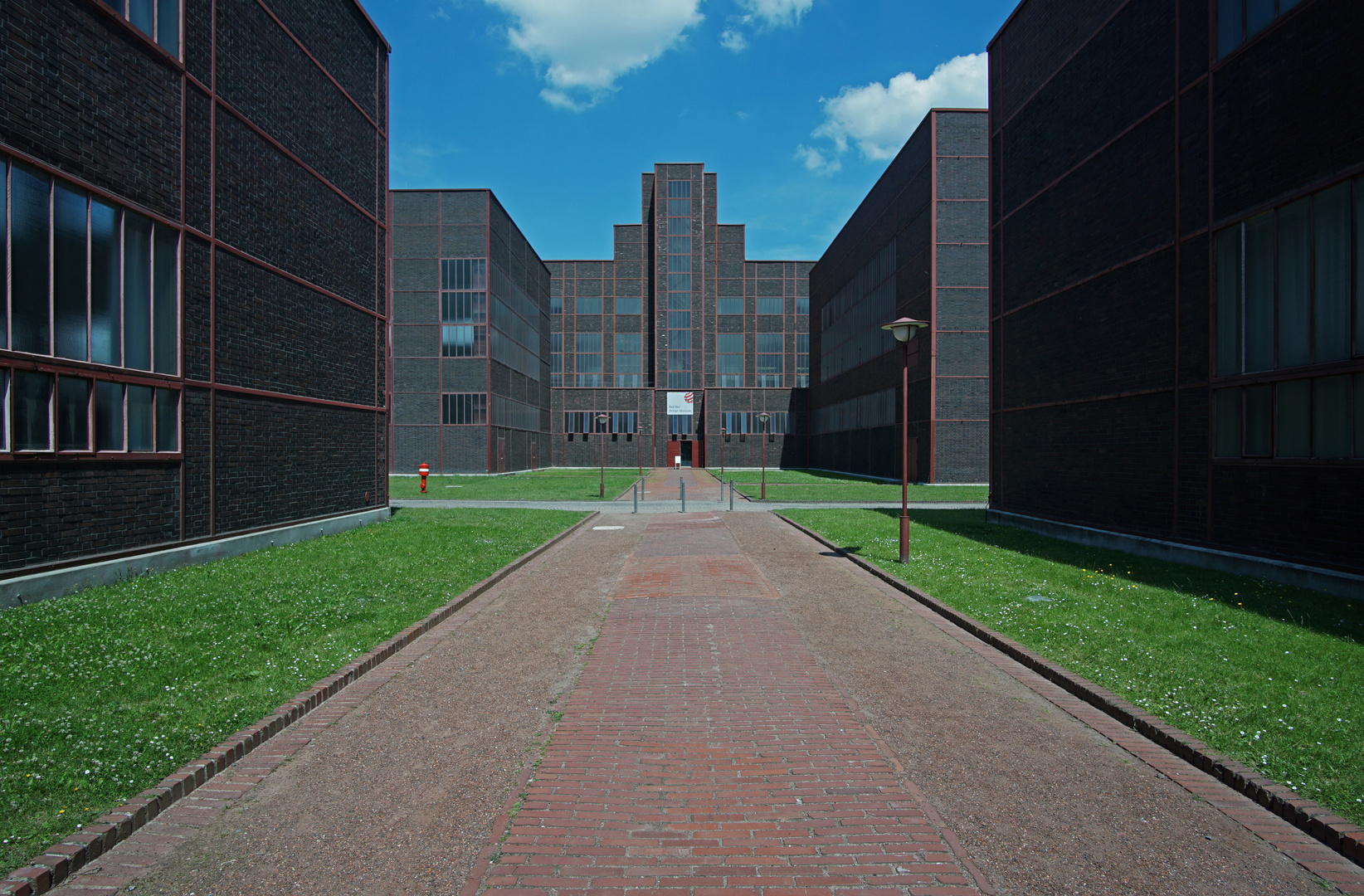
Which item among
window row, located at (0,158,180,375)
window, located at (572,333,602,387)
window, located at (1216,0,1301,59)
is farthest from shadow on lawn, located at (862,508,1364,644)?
window, located at (572,333,602,387)

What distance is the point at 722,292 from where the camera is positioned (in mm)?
75375

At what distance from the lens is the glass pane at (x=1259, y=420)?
35.3 feet

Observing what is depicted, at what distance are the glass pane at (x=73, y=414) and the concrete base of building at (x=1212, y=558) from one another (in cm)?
1781

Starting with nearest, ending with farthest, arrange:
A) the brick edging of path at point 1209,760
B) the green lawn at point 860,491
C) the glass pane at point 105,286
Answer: the brick edging of path at point 1209,760, the glass pane at point 105,286, the green lawn at point 860,491

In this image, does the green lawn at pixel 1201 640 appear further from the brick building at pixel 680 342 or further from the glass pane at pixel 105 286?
the brick building at pixel 680 342

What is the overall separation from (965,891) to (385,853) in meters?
2.95

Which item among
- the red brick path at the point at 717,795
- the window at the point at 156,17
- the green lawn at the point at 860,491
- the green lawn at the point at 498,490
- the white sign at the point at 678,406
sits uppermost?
the window at the point at 156,17

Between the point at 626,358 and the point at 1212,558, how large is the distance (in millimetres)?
70819

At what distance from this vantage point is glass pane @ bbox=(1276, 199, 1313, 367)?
33.4 feet

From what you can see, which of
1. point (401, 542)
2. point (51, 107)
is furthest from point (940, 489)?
point (51, 107)

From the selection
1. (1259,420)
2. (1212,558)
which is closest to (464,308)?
(1212,558)

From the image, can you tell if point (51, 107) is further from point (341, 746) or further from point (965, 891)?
point (965, 891)

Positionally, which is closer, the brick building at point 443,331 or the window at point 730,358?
the brick building at point 443,331

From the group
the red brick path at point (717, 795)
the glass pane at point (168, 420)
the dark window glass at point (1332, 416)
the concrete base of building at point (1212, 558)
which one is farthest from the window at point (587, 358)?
the red brick path at point (717, 795)
